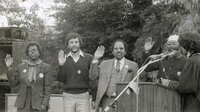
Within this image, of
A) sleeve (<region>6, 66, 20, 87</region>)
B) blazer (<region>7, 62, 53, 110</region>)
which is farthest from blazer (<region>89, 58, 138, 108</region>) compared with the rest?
sleeve (<region>6, 66, 20, 87</region>)

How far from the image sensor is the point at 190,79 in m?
4.36

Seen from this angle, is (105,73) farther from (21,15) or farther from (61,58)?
(21,15)

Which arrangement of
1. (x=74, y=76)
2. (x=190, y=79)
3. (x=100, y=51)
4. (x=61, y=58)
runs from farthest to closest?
(x=74, y=76) < (x=61, y=58) < (x=100, y=51) < (x=190, y=79)

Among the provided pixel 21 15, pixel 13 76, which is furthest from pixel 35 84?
pixel 21 15

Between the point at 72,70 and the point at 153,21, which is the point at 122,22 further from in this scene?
the point at 72,70

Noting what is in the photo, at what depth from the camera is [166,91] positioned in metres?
4.38

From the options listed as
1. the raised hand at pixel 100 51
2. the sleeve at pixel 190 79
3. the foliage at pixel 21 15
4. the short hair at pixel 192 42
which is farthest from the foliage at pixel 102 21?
the sleeve at pixel 190 79

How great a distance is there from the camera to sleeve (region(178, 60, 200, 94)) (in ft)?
14.2

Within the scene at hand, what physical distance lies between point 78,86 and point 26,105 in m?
0.77

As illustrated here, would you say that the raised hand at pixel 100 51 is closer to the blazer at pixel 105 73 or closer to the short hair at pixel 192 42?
the blazer at pixel 105 73

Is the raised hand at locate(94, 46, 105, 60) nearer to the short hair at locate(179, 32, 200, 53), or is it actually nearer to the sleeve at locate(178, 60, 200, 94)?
the short hair at locate(179, 32, 200, 53)

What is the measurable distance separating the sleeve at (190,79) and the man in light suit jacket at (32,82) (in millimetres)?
2304

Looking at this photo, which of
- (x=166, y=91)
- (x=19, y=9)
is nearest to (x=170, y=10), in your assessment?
(x=166, y=91)

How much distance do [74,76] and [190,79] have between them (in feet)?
7.05
